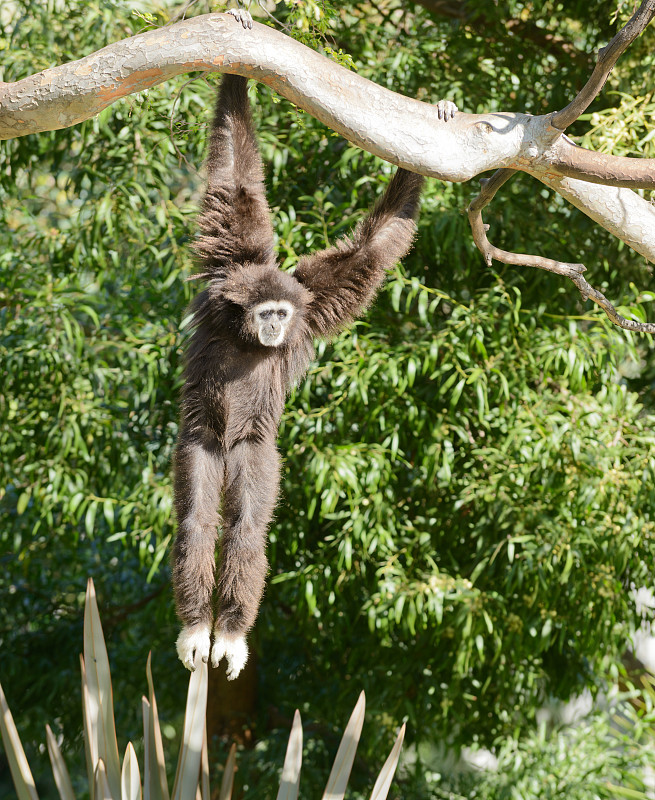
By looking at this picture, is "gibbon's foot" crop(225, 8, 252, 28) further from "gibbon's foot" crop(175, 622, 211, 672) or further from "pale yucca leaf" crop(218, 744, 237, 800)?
"pale yucca leaf" crop(218, 744, 237, 800)

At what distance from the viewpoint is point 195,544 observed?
2.73 metres

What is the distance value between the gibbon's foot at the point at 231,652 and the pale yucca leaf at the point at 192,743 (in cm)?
17

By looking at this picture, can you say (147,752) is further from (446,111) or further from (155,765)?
(446,111)

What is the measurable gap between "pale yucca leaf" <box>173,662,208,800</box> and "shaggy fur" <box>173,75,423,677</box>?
0.81 ft

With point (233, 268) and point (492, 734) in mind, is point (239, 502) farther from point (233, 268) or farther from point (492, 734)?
point (492, 734)

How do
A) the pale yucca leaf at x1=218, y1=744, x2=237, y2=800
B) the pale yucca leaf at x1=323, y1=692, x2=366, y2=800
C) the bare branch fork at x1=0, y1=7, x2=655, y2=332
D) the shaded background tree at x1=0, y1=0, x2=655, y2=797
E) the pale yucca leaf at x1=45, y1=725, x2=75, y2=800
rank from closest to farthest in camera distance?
the bare branch fork at x1=0, y1=7, x2=655, y2=332 < the pale yucca leaf at x1=323, y1=692, x2=366, y2=800 < the pale yucca leaf at x1=45, y1=725, x2=75, y2=800 < the pale yucca leaf at x1=218, y1=744, x2=237, y2=800 < the shaded background tree at x1=0, y1=0, x2=655, y2=797

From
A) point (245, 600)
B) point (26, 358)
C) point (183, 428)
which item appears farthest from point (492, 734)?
point (26, 358)

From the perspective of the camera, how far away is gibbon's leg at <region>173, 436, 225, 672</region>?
270 centimetres

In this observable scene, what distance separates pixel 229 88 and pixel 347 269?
30.8 inches

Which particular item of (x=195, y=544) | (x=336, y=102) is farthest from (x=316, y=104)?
(x=195, y=544)

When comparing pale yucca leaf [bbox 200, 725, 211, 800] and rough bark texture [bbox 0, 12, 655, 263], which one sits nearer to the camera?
rough bark texture [bbox 0, 12, 655, 263]

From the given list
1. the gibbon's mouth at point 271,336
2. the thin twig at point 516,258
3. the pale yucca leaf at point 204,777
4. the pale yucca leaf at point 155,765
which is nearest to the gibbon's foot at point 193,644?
the pale yucca leaf at point 155,765

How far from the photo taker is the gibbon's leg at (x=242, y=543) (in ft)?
9.16

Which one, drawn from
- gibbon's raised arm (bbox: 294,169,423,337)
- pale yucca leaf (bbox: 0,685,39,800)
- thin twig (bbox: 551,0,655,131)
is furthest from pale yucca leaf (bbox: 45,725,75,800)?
thin twig (bbox: 551,0,655,131)
